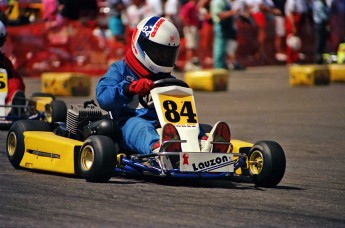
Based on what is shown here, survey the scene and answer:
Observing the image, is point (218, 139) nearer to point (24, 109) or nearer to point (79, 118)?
point (79, 118)

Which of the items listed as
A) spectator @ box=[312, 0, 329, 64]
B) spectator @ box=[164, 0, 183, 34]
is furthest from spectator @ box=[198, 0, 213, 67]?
spectator @ box=[312, 0, 329, 64]

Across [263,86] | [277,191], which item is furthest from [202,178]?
[263,86]

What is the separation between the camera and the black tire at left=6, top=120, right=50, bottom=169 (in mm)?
8234

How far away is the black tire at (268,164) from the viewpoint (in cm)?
758

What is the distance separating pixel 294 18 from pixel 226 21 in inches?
135

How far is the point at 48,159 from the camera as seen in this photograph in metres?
8.00

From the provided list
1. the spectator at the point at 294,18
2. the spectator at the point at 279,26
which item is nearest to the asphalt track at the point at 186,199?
the spectator at the point at 294,18

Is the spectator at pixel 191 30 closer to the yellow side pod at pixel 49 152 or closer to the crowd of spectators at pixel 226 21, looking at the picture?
the crowd of spectators at pixel 226 21

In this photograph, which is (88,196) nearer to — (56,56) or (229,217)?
(229,217)

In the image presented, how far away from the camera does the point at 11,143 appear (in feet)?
27.7

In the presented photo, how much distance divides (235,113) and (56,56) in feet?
22.3

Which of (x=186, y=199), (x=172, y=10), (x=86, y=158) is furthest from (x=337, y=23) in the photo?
(x=186, y=199)

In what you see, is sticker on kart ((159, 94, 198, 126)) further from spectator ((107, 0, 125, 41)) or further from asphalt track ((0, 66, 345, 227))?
spectator ((107, 0, 125, 41))

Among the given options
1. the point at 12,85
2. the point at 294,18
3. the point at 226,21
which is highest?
the point at 294,18
